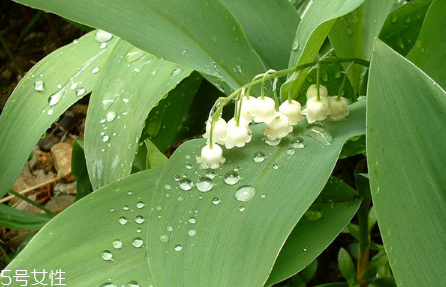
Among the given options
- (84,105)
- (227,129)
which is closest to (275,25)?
(227,129)

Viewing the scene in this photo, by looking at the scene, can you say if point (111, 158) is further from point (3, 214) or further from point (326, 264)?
point (326, 264)

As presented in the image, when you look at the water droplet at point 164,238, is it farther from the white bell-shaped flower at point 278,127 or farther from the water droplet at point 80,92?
the water droplet at point 80,92

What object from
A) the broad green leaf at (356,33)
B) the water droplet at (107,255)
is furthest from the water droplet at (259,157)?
the broad green leaf at (356,33)

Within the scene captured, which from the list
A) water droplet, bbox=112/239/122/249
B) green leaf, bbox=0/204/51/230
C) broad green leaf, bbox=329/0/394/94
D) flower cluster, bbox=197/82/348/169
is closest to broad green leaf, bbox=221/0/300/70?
broad green leaf, bbox=329/0/394/94

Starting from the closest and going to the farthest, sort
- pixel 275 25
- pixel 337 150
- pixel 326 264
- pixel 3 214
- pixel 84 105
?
pixel 337 150 < pixel 275 25 < pixel 3 214 < pixel 326 264 < pixel 84 105

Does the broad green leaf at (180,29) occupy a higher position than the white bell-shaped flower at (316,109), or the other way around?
the broad green leaf at (180,29)

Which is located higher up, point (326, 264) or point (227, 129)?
point (227, 129)

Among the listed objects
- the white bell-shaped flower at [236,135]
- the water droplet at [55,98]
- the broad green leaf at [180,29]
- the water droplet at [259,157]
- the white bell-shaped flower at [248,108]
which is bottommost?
the water droplet at [259,157]
